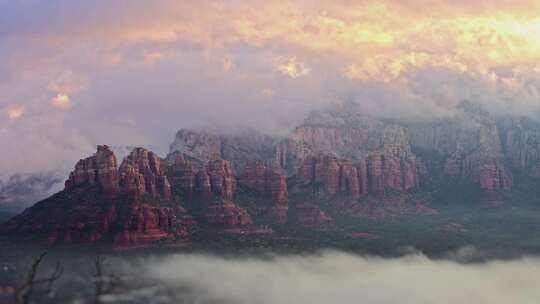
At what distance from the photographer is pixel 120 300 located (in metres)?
184

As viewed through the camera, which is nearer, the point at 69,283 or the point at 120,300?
the point at 120,300

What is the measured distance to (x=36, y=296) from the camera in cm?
15688

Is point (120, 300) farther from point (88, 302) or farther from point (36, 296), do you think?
point (36, 296)

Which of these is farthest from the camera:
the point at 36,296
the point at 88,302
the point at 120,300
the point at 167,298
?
the point at 167,298

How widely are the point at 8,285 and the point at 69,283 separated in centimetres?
1396

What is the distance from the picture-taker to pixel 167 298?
647ft

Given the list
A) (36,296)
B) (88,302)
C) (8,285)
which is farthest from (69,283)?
(36,296)

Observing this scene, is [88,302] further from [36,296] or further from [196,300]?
[196,300]

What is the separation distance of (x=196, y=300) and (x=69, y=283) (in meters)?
30.0

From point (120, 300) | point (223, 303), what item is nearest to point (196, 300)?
point (223, 303)

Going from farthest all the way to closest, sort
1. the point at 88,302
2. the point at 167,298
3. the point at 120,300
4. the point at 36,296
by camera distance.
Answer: the point at 167,298 → the point at 120,300 → the point at 88,302 → the point at 36,296

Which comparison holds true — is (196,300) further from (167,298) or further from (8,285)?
(8,285)

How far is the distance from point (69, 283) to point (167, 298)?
2337 cm

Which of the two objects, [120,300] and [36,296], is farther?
[120,300]
